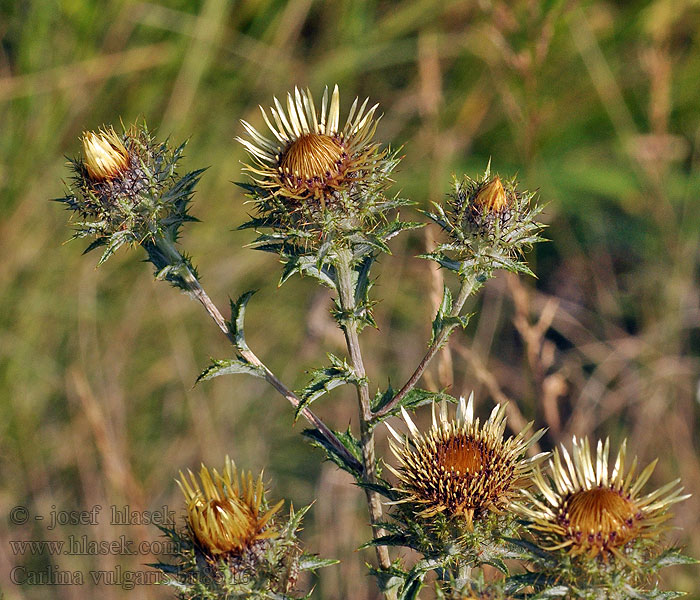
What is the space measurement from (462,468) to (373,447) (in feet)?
0.73

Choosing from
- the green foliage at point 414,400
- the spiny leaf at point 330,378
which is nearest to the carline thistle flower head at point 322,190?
the spiny leaf at point 330,378

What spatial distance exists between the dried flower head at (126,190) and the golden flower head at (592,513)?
1130 mm

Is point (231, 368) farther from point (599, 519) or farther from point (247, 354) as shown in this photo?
point (599, 519)

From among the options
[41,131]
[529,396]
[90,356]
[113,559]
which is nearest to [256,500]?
[529,396]

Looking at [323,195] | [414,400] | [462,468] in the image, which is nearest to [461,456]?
[462,468]

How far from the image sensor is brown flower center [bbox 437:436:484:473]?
1621 millimetres

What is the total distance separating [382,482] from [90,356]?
2.87 metres

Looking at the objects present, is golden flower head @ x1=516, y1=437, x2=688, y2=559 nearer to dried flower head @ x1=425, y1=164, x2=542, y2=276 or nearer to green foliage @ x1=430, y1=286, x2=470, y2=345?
green foliage @ x1=430, y1=286, x2=470, y2=345

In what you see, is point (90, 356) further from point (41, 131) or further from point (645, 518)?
point (645, 518)

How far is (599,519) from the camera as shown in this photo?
A: 58.1 inches

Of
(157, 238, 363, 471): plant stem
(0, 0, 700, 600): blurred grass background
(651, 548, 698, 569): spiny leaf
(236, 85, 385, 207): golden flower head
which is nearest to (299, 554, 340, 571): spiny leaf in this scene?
(157, 238, 363, 471): plant stem

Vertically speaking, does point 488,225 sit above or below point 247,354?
above

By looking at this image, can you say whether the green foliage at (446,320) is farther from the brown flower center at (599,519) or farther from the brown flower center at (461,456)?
the brown flower center at (599,519)

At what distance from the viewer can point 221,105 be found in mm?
4555
